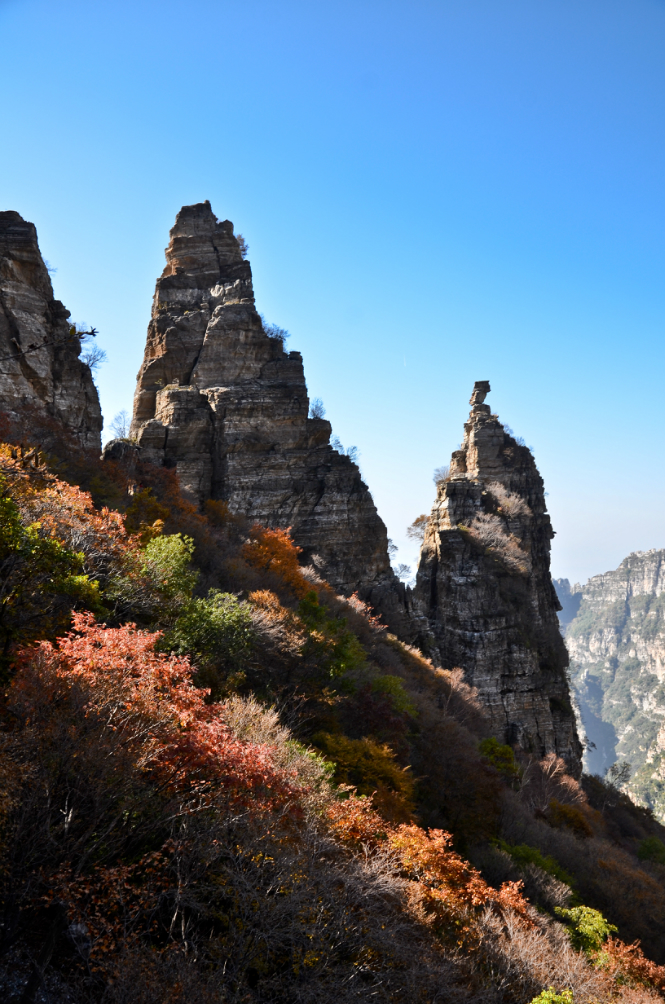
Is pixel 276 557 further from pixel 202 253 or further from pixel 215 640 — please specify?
pixel 202 253

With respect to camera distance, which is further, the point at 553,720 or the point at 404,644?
the point at 553,720

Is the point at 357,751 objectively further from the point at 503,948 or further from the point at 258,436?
the point at 258,436

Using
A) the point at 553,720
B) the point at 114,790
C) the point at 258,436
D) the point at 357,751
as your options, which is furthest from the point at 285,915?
the point at 553,720

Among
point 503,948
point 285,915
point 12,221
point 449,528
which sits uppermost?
point 12,221

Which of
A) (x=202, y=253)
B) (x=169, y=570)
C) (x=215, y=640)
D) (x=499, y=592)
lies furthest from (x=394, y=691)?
(x=202, y=253)

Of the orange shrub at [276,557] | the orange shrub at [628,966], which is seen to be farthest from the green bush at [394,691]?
the orange shrub at [628,966]

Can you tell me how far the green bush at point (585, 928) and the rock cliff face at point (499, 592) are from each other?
25.9m

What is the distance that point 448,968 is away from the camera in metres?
10.5

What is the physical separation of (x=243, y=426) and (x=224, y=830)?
114 ft

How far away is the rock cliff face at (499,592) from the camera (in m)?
44.0

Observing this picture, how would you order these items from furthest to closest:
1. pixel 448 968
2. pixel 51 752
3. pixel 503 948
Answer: pixel 503 948, pixel 448 968, pixel 51 752

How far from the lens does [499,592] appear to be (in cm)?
4647

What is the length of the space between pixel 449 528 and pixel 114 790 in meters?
41.9

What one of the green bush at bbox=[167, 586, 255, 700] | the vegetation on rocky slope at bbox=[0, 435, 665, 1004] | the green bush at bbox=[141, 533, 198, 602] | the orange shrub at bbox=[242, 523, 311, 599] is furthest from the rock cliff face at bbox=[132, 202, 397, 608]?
the green bush at bbox=[167, 586, 255, 700]
